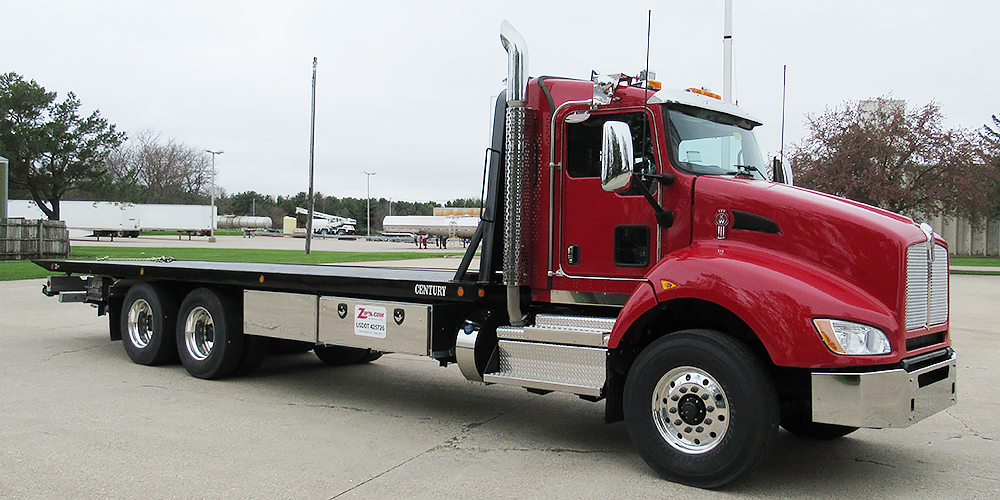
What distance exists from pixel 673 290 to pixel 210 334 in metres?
5.81

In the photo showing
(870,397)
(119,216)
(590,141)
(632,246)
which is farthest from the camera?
(119,216)

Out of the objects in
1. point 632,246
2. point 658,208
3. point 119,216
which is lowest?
point 632,246

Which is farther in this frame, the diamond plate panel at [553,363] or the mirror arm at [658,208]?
the diamond plate panel at [553,363]

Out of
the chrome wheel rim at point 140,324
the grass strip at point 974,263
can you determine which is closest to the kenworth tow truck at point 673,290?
the chrome wheel rim at point 140,324

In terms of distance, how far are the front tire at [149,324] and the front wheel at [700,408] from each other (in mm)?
6082

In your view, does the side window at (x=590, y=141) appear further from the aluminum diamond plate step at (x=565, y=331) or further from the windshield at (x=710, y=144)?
the aluminum diamond plate step at (x=565, y=331)

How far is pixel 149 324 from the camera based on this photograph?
9.62 meters

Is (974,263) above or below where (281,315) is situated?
below

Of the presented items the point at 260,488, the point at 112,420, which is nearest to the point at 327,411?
the point at 112,420

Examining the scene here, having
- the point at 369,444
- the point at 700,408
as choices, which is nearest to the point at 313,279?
the point at 369,444

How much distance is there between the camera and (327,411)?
7.37 m

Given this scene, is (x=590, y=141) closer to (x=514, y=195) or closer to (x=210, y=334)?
(x=514, y=195)

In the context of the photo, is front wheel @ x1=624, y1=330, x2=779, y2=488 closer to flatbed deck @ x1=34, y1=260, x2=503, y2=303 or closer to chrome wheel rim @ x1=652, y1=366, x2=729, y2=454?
chrome wheel rim @ x1=652, y1=366, x2=729, y2=454

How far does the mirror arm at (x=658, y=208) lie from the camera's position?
217 inches
